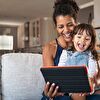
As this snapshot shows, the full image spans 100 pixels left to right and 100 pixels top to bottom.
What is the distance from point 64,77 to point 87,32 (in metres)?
0.25

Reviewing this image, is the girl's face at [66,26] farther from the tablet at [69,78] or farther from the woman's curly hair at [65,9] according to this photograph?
the tablet at [69,78]

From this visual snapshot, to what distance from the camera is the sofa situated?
144 centimetres

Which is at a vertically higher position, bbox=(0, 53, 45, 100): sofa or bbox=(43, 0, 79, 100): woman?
bbox=(43, 0, 79, 100): woman

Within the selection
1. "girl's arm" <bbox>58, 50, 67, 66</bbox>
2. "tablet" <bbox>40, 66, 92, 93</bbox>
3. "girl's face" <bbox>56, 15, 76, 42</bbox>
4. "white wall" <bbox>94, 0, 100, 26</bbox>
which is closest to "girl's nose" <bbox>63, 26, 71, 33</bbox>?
"girl's face" <bbox>56, 15, 76, 42</bbox>

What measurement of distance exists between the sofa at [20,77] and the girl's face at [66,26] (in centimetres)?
33

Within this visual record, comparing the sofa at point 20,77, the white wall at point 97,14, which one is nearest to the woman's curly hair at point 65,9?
the sofa at point 20,77

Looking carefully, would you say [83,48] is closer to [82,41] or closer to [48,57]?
[82,41]

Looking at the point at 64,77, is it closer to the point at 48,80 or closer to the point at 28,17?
the point at 48,80

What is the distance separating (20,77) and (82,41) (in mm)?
515

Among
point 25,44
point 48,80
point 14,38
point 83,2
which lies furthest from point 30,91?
point 14,38

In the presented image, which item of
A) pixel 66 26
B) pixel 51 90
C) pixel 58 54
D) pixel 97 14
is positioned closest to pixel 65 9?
pixel 66 26

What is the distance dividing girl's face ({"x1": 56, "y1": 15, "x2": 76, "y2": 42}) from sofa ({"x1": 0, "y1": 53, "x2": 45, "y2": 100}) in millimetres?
328

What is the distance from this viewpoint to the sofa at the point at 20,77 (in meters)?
1.44

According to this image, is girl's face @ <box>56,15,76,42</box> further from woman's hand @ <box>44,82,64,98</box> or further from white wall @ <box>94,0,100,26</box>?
white wall @ <box>94,0,100,26</box>
